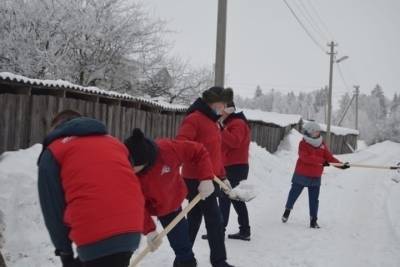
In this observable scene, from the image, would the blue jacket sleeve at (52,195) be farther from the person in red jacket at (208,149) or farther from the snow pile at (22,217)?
the snow pile at (22,217)

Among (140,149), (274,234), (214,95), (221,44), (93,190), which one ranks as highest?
(221,44)

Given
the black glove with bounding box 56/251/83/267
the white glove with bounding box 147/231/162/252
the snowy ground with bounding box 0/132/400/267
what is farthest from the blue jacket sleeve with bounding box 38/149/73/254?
the snowy ground with bounding box 0/132/400/267

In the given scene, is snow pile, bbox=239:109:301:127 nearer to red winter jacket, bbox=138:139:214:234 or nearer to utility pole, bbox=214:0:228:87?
utility pole, bbox=214:0:228:87

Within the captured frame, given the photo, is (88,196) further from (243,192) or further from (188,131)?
(243,192)

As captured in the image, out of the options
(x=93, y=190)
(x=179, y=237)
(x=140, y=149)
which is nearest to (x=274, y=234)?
(x=179, y=237)

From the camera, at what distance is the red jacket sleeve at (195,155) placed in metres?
3.43

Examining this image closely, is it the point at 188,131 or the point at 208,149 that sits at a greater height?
the point at 188,131

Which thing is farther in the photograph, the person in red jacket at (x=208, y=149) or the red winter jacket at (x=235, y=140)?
the red winter jacket at (x=235, y=140)

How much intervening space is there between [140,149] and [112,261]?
90 cm

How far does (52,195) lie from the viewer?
216 centimetres

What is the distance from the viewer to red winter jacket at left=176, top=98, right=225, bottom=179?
422cm

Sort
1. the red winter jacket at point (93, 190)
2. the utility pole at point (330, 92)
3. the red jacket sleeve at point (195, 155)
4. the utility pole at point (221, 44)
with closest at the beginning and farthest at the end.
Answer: the red winter jacket at point (93, 190) < the red jacket sleeve at point (195, 155) < the utility pole at point (221, 44) < the utility pole at point (330, 92)

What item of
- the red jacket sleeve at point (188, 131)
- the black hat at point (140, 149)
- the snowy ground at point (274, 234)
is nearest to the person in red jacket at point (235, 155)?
the snowy ground at point (274, 234)

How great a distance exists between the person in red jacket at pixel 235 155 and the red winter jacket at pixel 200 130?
1010 mm
